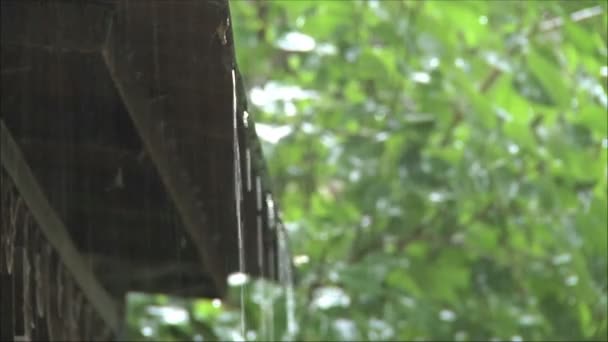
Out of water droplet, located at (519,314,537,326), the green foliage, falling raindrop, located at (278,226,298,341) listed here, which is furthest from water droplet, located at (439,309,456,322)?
falling raindrop, located at (278,226,298,341)

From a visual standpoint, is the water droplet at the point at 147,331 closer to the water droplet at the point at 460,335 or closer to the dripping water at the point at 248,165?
the water droplet at the point at 460,335

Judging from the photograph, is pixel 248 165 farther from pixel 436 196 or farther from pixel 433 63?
pixel 436 196

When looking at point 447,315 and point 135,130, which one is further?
point 447,315

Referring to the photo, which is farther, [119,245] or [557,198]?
[557,198]

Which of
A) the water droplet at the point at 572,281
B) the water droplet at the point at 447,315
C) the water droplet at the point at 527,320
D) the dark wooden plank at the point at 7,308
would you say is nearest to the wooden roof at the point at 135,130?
the dark wooden plank at the point at 7,308

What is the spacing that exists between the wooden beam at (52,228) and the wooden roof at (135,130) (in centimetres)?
3

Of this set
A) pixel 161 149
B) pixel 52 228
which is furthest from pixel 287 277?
pixel 161 149

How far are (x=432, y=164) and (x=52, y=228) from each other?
2252 mm

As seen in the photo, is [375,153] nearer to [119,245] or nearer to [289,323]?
[289,323]

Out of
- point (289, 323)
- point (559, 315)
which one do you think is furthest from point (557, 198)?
point (289, 323)

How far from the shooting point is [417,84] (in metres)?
4.31

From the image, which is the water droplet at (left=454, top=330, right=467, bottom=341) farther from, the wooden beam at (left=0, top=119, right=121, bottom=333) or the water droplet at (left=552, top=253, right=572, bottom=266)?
the wooden beam at (left=0, top=119, right=121, bottom=333)

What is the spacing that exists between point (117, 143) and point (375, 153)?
2.52 m

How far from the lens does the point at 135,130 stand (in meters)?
2.17
